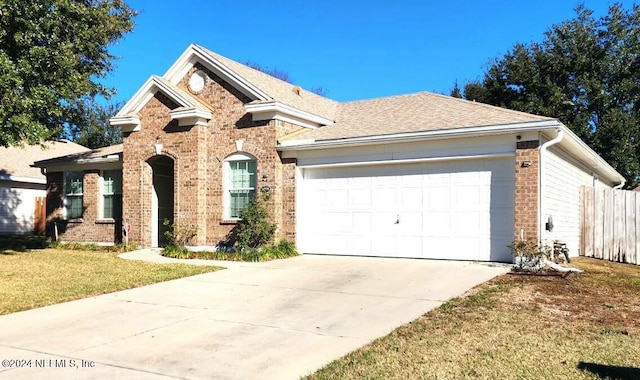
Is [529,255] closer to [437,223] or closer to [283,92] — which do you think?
[437,223]

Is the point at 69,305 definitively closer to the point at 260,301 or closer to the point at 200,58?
the point at 260,301

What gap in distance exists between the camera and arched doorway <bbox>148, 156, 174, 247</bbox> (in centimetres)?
1767

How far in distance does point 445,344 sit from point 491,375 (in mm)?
1043

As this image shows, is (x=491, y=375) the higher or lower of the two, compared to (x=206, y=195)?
lower

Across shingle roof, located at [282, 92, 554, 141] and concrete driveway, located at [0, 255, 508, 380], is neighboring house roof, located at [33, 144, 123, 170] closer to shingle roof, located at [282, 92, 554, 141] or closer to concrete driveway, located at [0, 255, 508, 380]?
shingle roof, located at [282, 92, 554, 141]

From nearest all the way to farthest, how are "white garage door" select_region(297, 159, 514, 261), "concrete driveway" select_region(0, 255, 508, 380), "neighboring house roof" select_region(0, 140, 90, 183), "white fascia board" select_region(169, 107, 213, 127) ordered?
1. "concrete driveway" select_region(0, 255, 508, 380)
2. "white garage door" select_region(297, 159, 514, 261)
3. "white fascia board" select_region(169, 107, 213, 127)
4. "neighboring house roof" select_region(0, 140, 90, 183)

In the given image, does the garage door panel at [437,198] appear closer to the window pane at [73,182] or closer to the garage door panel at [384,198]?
the garage door panel at [384,198]

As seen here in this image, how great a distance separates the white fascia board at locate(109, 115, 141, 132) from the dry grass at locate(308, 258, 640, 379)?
40.9 feet

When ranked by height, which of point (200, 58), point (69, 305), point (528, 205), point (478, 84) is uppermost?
point (478, 84)

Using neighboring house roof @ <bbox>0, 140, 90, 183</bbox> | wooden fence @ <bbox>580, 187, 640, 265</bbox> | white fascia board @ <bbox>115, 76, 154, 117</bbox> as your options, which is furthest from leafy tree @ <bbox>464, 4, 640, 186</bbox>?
neighboring house roof @ <bbox>0, 140, 90, 183</bbox>

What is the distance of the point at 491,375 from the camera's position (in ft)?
16.7

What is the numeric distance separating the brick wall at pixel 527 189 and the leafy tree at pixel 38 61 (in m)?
11.6

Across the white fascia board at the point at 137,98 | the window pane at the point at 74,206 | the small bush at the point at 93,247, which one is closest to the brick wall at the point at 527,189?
the white fascia board at the point at 137,98

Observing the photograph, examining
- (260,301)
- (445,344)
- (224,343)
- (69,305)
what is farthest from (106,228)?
(445,344)
